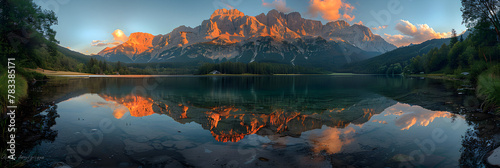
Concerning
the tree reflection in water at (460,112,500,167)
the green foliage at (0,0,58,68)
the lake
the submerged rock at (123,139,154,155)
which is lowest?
the submerged rock at (123,139,154,155)

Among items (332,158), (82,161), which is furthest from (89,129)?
(332,158)

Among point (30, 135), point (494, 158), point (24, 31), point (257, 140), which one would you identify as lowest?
point (257, 140)

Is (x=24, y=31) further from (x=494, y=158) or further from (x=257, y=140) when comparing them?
(x=494, y=158)

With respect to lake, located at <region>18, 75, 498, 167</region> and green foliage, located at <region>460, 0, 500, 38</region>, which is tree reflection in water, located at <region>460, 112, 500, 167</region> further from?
green foliage, located at <region>460, 0, 500, 38</region>

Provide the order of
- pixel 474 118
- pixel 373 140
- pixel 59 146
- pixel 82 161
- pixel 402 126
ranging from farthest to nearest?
1. pixel 474 118
2. pixel 402 126
3. pixel 373 140
4. pixel 59 146
5. pixel 82 161

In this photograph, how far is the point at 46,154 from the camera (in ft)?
28.9

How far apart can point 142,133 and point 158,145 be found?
305 centimetres

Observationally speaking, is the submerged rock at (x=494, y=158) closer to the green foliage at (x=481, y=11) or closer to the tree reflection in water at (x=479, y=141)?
the tree reflection in water at (x=479, y=141)

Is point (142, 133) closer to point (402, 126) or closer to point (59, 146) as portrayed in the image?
point (59, 146)

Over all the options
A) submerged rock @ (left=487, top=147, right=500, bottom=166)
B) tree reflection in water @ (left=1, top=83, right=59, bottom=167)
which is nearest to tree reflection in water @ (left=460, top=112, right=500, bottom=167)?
submerged rock @ (left=487, top=147, right=500, bottom=166)

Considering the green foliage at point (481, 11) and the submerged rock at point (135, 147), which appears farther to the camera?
the green foliage at point (481, 11)

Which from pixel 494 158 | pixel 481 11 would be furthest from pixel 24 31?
pixel 481 11

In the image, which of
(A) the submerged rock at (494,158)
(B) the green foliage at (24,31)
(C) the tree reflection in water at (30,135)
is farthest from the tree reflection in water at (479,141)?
(B) the green foliage at (24,31)

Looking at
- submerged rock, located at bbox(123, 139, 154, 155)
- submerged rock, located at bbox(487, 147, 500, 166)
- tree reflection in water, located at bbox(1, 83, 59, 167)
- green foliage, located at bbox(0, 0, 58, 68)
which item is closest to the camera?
submerged rock, located at bbox(487, 147, 500, 166)
